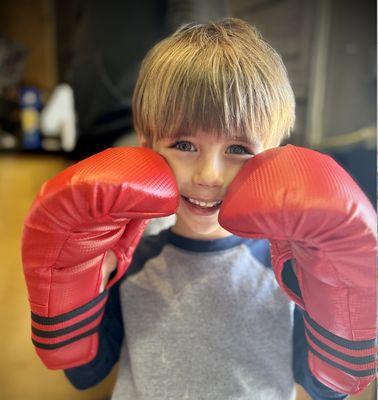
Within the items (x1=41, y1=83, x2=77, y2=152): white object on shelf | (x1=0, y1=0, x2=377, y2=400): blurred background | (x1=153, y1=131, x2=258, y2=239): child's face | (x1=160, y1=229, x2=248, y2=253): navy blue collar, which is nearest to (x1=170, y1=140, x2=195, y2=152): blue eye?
(x1=153, y1=131, x2=258, y2=239): child's face

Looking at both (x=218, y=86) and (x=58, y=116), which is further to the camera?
(x=58, y=116)

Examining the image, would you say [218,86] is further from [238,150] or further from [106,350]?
[106,350]

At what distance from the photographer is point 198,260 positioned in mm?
708

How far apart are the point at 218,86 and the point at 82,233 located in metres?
0.26

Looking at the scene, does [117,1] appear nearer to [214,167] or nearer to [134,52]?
[134,52]

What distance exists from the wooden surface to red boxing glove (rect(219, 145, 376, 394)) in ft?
0.72

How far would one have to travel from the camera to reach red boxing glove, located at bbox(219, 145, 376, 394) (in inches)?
17.9

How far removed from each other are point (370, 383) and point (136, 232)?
373 mm

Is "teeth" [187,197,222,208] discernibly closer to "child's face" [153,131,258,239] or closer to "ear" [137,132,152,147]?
"child's face" [153,131,258,239]

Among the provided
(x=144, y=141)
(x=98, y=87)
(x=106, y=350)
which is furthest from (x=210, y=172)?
(x=98, y=87)

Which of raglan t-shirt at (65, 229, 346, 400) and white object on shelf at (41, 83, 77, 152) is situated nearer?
raglan t-shirt at (65, 229, 346, 400)

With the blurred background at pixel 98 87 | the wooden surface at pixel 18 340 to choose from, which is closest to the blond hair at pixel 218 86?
the blurred background at pixel 98 87

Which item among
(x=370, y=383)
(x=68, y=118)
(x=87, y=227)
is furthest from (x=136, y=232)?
(x=68, y=118)

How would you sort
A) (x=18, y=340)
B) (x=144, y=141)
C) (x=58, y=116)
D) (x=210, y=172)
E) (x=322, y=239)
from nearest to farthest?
(x=322, y=239)
(x=210, y=172)
(x=144, y=141)
(x=18, y=340)
(x=58, y=116)
